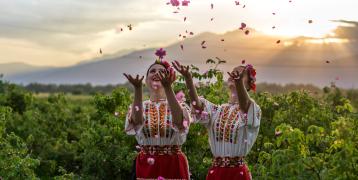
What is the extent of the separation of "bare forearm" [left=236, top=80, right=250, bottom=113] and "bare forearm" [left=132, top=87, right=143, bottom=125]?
0.89 metres

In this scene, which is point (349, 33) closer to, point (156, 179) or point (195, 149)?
point (195, 149)

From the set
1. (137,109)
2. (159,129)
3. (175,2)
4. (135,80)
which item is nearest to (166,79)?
(135,80)

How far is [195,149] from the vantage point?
9.47m

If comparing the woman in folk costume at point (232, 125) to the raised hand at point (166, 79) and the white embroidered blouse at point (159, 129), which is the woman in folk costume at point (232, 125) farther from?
the white embroidered blouse at point (159, 129)

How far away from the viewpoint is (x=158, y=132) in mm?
6016

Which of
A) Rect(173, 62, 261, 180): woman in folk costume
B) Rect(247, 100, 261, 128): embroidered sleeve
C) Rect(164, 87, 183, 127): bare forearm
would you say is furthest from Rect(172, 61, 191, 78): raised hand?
Rect(247, 100, 261, 128): embroidered sleeve

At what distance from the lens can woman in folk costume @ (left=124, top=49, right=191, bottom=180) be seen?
598cm

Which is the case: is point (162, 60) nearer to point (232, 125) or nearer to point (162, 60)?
point (162, 60)

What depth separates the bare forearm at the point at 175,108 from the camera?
566 centimetres

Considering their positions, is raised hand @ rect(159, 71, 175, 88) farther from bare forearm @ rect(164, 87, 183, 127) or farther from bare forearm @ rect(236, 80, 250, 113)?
bare forearm @ rect(236, 80, 250, 113)

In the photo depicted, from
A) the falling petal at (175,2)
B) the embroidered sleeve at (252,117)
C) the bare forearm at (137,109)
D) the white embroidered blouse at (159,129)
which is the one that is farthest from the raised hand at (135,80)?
the falling petal at (175,2)

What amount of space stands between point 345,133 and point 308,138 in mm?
652

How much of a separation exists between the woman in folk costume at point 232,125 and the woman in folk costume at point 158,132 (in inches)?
9.2

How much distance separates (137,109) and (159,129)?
0.28 metres
